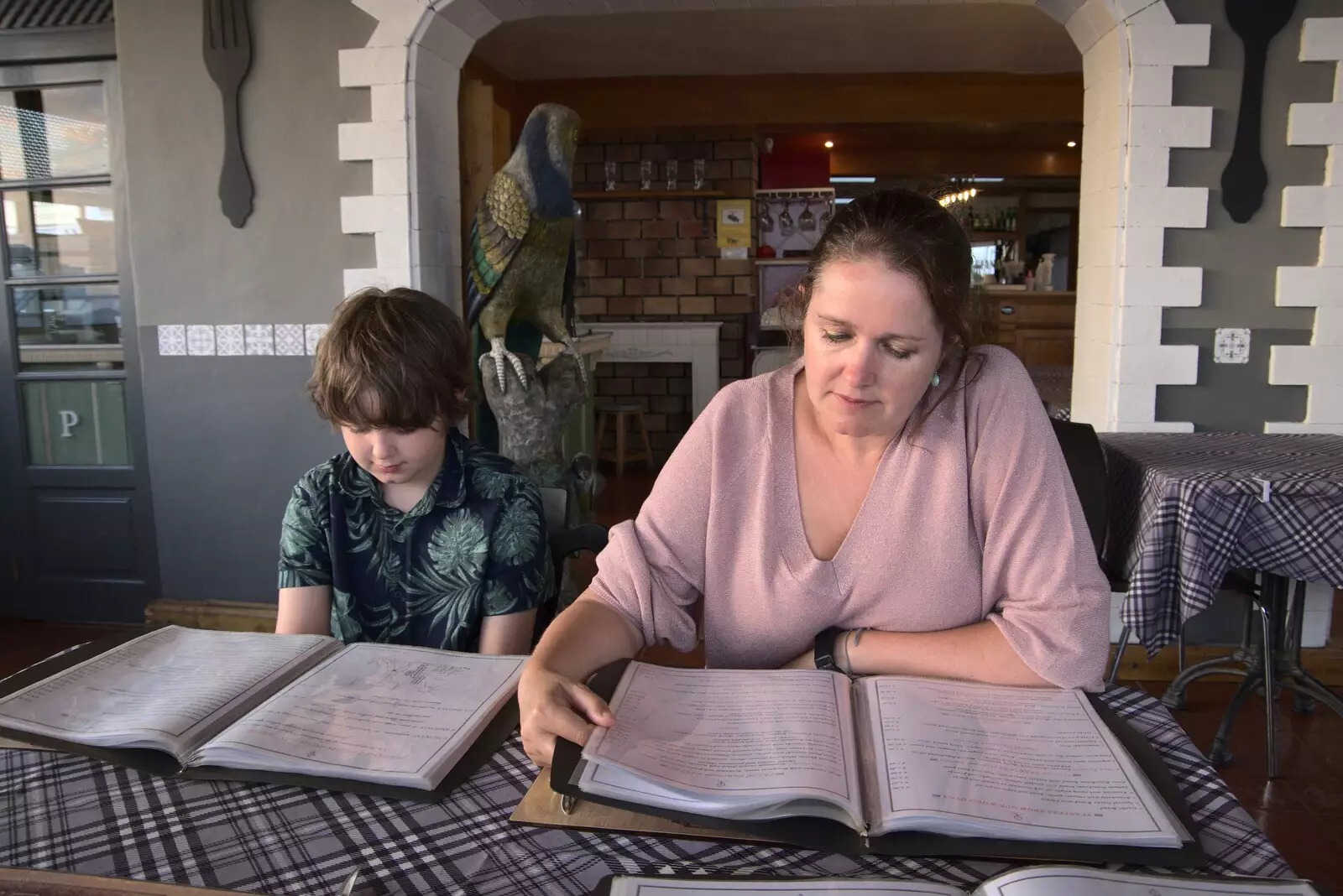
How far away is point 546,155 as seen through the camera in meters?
2.38

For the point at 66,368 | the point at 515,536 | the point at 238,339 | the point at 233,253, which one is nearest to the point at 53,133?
the point at 66,368

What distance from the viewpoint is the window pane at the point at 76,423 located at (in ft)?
11.3

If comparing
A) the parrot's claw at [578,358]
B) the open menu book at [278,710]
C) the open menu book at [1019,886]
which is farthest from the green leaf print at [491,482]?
the parrot's claw at [578,358]

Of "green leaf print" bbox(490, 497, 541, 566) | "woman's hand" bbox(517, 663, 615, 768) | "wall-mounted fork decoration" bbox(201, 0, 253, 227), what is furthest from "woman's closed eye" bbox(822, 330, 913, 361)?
"wall-mounted fork decoration" bbox(201, 0, 253, 227)

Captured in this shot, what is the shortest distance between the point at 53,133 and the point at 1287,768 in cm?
439

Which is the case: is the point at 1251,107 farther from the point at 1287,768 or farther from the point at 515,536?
the point at 515,536

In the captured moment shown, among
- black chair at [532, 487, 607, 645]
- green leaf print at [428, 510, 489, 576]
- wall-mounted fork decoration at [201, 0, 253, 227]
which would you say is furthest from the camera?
wall-mounted fork decoration at [201, 0, 253, 227]

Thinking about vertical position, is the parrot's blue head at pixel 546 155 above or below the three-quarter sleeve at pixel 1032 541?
above

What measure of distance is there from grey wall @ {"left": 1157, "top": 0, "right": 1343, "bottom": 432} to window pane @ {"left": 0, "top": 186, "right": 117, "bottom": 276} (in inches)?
140

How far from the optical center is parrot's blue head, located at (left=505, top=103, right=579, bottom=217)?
7.77 ft

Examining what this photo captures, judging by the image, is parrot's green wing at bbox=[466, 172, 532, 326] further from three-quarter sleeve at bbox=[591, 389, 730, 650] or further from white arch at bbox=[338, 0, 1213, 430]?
three-quarter sleeve at bbox=[591, 389, 730, 650]

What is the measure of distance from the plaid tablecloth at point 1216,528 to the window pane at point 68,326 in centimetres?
341

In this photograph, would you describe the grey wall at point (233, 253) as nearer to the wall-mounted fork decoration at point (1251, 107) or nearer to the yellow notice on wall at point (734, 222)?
the wall-mounted fork decoration at point (1251, 107)

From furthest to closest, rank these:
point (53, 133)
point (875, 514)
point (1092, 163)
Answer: point (53, 133) → point (1092, 163) → point (875, 514)
